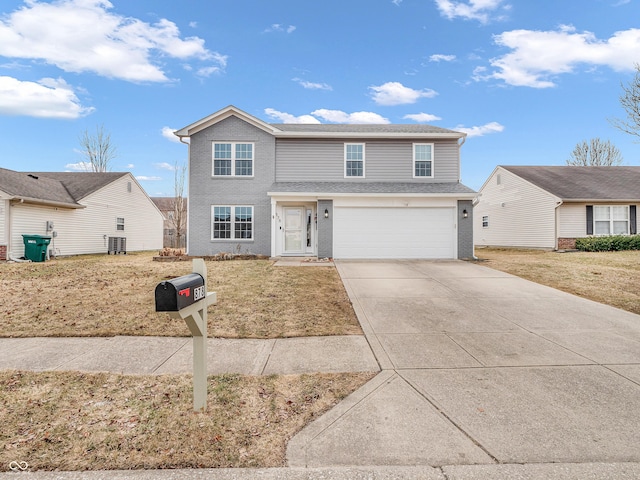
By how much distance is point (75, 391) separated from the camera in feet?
11.2

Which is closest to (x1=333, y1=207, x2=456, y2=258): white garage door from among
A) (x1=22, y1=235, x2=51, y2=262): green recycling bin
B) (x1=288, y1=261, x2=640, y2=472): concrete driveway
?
(x1=288, y1=261, x2=640, y2=472): concrete driveway

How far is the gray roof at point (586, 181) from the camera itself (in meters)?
18.5

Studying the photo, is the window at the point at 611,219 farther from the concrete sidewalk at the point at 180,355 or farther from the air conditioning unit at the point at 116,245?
the air conditioning unit at the point at 116,245

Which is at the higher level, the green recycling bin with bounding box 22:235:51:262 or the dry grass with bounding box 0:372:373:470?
the green recycling bin with bounding box 22:235:51:262

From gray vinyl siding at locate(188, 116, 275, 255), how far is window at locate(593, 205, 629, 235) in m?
18.9

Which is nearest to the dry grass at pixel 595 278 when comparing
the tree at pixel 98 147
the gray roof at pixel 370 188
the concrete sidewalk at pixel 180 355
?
the gray roof at pixel 370 188

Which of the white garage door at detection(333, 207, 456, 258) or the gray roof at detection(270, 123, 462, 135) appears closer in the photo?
the white garage door at detection(333, 207, 456, 258)

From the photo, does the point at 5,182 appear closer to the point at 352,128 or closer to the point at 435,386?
the point at 352,128

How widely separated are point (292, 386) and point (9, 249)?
1832cm

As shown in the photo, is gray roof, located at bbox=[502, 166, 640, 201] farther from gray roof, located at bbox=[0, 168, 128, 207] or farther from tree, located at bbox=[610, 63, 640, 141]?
gray roof, located at bbox=[0, 168, 128, 207]

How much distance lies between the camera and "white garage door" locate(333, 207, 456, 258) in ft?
46.3

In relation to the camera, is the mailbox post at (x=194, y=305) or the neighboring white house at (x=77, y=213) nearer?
the mailbox post at (x=194, y=305)

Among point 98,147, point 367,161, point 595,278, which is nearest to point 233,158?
point 367,161

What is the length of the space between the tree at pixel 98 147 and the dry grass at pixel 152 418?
38.0 meters
